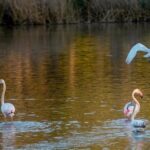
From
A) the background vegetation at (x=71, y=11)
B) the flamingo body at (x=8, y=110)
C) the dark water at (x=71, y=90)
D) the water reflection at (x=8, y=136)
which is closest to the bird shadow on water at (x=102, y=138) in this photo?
the dark water at (x=71, y=90)

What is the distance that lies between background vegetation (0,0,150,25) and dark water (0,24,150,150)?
7453 mm

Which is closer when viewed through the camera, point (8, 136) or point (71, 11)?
point (8, 136)

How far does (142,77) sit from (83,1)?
25261 millimetres

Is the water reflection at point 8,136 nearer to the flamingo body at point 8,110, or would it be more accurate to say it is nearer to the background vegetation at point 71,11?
the flamingo body at point 8,110

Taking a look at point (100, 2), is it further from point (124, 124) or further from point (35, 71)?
point (124, 124)

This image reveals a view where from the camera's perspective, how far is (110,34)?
3744 centimetres

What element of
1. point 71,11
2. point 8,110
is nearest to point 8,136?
point 8,110

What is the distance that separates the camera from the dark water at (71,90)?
40.6ft

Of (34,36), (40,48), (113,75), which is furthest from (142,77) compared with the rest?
(34,36)

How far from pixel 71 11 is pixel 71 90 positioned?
2619 cm

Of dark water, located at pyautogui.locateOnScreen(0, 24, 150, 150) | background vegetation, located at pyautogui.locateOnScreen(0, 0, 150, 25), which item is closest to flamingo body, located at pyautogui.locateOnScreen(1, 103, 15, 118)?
dark water, located at pyautogui.locateOnScreen(0, 24, 150, 150)

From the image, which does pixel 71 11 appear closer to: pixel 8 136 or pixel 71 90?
pixel 71 90

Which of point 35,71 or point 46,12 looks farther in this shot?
point 46,12

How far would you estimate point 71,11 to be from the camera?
4375 centimetres
